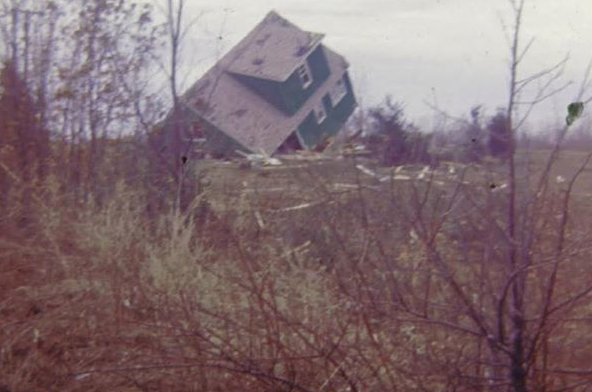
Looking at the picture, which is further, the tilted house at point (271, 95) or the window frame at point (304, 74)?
the window frame at point (304, 74)

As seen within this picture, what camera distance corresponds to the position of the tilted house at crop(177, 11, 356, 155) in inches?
448

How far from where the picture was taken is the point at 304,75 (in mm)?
24312

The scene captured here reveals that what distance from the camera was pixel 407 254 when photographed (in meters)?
4.78

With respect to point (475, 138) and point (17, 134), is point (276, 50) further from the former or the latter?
point (475, 138)

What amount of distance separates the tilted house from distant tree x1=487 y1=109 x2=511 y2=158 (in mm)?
4027

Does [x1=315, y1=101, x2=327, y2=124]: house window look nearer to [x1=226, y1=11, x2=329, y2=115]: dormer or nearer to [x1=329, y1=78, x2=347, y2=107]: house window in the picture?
[x1=226, y1=11, x2=329, y2=115]: dormer

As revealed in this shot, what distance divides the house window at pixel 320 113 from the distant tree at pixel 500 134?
19.3m

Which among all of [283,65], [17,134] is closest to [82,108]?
[17,134]

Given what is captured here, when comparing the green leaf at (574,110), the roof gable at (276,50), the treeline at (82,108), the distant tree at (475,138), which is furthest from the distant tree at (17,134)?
the roof gable at (276,50)

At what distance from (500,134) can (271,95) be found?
16765mm

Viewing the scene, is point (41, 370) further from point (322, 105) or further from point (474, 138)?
point (322, 105)

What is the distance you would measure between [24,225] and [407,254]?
465cm

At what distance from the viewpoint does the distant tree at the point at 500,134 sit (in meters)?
4.31

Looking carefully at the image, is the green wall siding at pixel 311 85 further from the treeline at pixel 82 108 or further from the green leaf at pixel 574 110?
the green leaf at pixel 574 110
